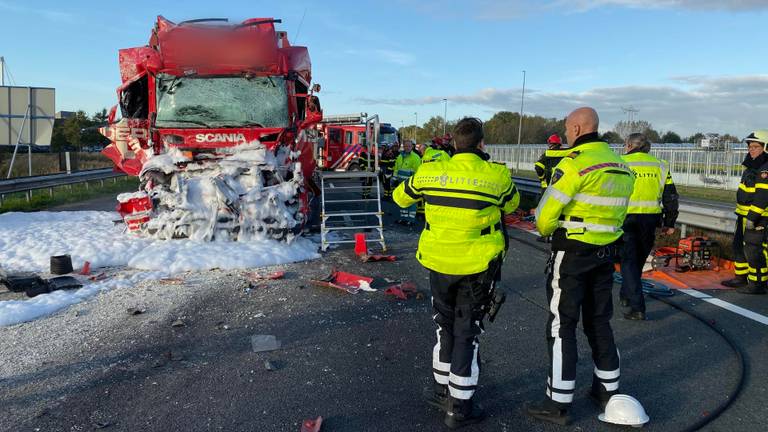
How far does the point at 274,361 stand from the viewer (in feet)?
14.5

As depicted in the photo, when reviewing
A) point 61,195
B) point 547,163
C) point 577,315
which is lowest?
point 61,195

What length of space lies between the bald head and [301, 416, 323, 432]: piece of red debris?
2.54 meters

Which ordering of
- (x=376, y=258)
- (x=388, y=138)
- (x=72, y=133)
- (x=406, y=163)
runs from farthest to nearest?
(x=72, y=133) < (x=388, y=138) < (x=406, y=163) < (x=376, y=258)

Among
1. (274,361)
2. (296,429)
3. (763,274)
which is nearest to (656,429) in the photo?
(296,429)

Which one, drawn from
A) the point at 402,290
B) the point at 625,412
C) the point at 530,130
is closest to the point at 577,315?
the point at 625,412

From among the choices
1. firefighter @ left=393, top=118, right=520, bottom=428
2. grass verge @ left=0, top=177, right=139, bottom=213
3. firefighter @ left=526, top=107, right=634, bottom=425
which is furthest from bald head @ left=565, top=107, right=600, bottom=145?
grass verge @ left=0, top=177, right=139, bottom=213

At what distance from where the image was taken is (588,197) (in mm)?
3479

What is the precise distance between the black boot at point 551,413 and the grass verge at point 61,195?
44.2 ft

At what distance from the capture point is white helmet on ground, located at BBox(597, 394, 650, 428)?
3.37m

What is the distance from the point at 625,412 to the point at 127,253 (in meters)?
6.95

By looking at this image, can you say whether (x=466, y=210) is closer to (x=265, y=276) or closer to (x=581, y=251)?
(x=581, y=251)

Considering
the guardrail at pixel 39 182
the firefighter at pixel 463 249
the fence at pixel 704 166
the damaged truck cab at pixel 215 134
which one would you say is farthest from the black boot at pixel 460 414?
the fence at pixel 704 166

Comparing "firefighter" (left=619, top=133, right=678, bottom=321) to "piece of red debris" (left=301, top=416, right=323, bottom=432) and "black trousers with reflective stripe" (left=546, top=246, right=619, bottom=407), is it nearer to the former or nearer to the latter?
"black trousers with reflective stripe" (left=546, top=246, right=619, bottom=407)

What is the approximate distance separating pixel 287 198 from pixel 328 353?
4388mm
